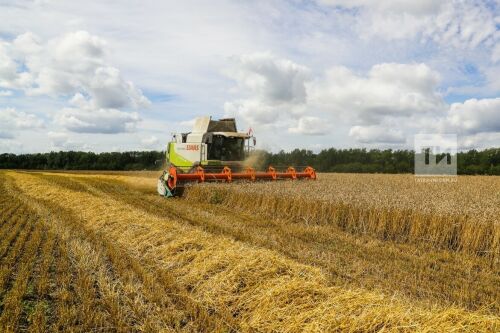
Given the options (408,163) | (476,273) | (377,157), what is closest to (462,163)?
(408,163)

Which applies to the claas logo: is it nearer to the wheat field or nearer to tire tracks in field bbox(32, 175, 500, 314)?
the wheat field

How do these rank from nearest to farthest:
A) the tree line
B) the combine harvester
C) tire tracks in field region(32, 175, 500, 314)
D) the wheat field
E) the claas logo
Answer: the wheat field, tire tracks in field region(32, 175, 500, 314), the combine harvester, the claas logo, the tree line

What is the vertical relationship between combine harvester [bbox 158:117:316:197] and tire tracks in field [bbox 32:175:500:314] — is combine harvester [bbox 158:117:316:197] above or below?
above

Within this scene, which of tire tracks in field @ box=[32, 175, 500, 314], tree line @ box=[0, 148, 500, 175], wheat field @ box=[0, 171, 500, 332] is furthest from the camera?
tree line @ box=[0, 148, 500, 175]

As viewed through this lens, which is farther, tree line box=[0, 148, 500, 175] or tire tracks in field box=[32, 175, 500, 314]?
tree line box=[0, 148, 500, 175]

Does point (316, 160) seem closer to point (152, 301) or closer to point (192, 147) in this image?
point (192, 147)

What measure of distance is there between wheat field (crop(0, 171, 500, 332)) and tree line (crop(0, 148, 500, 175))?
14506mm

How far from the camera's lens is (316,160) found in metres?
48.3

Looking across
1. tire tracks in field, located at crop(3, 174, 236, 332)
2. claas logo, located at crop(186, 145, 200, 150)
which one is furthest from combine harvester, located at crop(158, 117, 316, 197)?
tire tracks in field, located at crop(3, 174, 236, 332)

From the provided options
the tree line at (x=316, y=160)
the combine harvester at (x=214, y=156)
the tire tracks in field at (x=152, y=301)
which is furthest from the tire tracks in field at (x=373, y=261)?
the tree line at (x=316, y=160)

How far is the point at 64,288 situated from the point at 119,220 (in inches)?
164

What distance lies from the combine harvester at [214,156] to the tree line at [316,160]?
15.6ft

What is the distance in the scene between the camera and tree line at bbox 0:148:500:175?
38094 millimetres

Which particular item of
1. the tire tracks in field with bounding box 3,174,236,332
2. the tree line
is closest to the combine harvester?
the tree line
